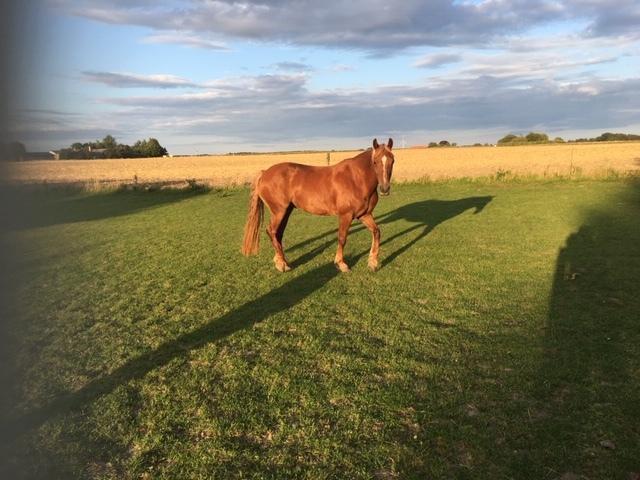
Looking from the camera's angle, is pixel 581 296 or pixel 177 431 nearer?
pixel 177 431

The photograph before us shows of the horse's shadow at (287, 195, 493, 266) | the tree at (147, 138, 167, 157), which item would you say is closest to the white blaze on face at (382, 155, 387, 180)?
the horse's shadow at (287, 195, 493, 266)

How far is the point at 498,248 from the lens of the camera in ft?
32.0

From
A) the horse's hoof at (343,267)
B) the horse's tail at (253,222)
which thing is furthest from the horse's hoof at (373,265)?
the horse's tail at (253,222)

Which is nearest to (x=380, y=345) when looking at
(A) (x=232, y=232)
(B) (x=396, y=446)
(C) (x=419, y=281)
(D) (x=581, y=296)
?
(B) (x=396, y=446)

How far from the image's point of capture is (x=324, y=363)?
4.71 m

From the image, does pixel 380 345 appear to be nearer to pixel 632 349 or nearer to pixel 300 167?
pixel 632 349

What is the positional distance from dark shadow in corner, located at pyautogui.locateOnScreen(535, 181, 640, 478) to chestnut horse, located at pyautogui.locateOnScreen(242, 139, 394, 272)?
3.19m

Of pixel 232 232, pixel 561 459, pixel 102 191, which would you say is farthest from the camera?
pixel 102 191

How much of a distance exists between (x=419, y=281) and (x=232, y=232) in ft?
21.8

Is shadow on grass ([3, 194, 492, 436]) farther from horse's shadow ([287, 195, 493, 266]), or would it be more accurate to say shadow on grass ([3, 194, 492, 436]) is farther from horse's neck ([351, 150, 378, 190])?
horse's neck ([351, 150, 378, 190])

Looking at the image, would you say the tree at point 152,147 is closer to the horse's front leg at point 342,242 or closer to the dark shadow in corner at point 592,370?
the dark shadow in corner at point 592,370

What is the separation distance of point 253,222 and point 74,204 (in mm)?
8527

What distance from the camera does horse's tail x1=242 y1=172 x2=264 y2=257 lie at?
30.0 feet

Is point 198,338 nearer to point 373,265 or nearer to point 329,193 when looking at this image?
point 373,265
